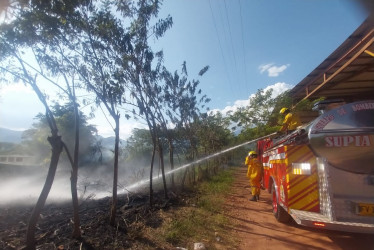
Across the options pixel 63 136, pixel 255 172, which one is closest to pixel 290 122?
pixel 255 172

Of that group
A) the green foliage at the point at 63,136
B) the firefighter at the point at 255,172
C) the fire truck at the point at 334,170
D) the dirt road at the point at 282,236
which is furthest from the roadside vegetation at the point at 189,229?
the green foliage at the point at 63,136

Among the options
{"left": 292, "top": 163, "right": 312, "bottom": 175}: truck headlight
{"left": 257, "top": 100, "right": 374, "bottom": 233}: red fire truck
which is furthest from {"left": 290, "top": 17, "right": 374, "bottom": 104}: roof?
{"left": 292, "top": 163, "right": 312, "bottom": 175}: truck headlight

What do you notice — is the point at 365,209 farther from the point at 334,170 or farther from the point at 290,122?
the point at 290,122

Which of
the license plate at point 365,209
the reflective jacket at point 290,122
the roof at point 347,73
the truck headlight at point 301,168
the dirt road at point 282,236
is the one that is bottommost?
the dirt road at point 282,236

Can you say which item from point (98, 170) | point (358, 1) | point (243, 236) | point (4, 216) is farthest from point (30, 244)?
point (98, 170)

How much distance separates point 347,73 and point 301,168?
7.35 m

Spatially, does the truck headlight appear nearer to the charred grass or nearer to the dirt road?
the dirt road

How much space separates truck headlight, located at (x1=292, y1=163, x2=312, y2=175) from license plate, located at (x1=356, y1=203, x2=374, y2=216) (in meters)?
0.89

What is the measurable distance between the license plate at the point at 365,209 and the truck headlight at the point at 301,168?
0.89 metres

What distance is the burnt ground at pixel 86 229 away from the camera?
16.7ft

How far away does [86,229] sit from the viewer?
5934 millimetres

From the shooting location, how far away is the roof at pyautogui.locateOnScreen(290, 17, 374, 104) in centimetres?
886

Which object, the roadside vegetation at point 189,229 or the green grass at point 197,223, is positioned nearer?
the roadside vegetation at point 189,229

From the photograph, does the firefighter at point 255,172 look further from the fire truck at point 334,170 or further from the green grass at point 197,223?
the fire truck at point 334,170
